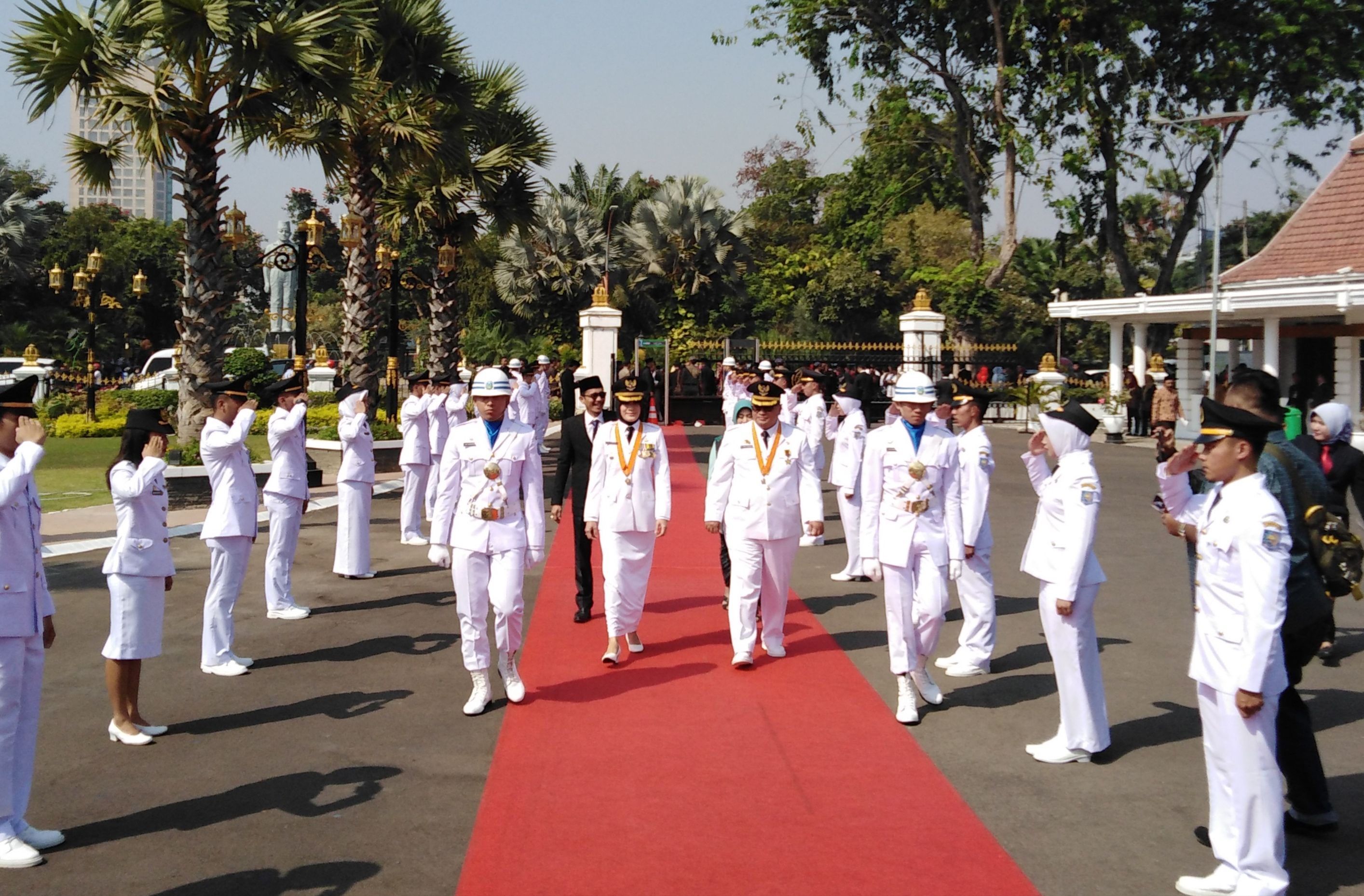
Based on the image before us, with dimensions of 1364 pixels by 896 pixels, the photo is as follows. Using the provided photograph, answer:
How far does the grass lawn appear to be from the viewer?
1744cm

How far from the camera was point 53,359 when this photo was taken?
143 feet

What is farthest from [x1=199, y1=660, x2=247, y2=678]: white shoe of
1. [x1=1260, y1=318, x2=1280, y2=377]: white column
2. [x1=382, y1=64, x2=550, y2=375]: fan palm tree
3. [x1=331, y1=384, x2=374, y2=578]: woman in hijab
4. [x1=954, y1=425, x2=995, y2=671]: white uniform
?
[x1=1260, y1=318, x2=1280, y2=377]: white column

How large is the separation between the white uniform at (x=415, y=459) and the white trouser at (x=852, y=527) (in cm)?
473

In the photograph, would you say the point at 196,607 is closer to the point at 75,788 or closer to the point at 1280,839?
the point at 75,788

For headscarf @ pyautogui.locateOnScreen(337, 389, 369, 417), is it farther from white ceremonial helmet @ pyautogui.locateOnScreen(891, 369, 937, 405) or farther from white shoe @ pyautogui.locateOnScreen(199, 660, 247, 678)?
white ceremonial helmet @ pyautogui.locateOnScreen(891, 369, 937, 405)

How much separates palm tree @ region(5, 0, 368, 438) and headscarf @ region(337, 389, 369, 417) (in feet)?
19.3

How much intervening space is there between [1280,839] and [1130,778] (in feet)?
4.92

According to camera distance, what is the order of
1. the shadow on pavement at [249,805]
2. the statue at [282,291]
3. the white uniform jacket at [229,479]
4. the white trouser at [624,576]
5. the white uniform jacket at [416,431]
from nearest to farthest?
the shadow on pavement at [249,805], the white uniform jacket at [229,479], the white trouser at [624,576], the white uniform jacket at [416,431], the statue at [282,291]

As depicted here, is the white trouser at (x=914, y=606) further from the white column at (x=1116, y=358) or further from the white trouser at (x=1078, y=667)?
the white column at (x=1116, y=358)

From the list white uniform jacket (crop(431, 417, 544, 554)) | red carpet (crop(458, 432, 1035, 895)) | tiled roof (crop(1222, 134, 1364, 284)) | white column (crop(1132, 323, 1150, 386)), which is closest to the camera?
red carpet (crop(458, 432, 1035, 895))

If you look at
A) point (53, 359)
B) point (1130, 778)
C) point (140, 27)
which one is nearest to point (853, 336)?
point (53, 359)

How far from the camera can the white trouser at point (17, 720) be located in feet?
16.8

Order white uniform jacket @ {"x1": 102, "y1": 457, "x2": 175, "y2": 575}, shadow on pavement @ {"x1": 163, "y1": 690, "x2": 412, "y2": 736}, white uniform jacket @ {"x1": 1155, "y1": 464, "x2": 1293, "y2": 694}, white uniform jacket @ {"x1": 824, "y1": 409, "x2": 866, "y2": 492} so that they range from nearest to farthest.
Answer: white uniform jacket @ {"x1": 1155, "y1": 464, "x2": 1293, "y2": 694}
white uniform jacket @ {"x1": 102, "y1": 457, "x2": 175, "y2": 575}
shadow on pavement @ {"x1": 163, "y1": 690, "x2": 412, "y2": 736}
white uniform jacket @ {"x1": 824, "y1": 409, "x2": 866, "y2": 492}

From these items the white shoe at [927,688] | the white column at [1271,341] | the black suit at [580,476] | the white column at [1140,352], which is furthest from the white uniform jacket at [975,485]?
the white column at [1140,352]
